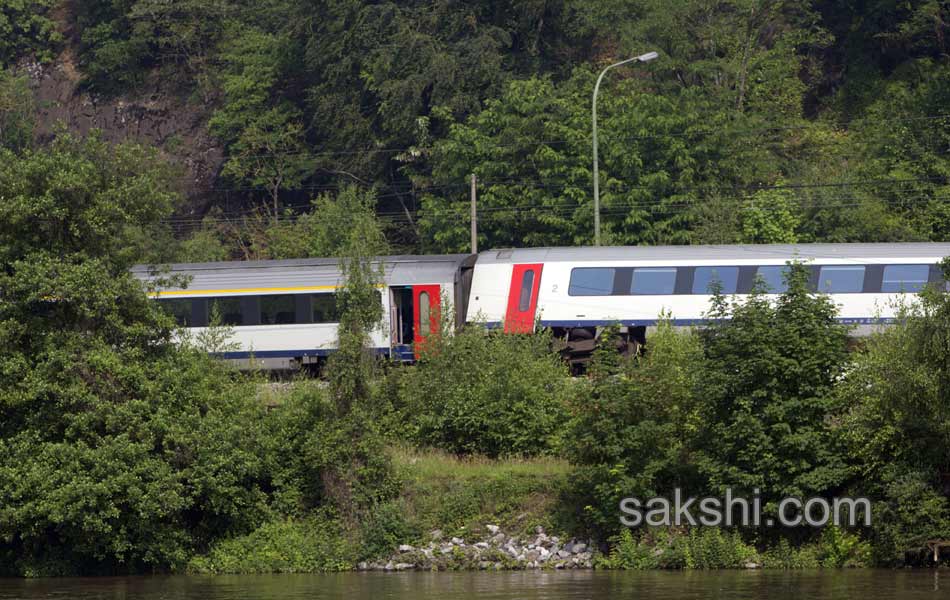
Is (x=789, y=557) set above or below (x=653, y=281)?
below

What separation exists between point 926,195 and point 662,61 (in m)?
12.4

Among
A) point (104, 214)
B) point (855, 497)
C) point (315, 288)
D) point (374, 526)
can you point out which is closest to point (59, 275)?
point (104, 214)

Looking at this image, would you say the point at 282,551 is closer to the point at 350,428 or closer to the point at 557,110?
the point at 350,428

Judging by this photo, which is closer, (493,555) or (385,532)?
(493,555)

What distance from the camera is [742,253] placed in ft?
123

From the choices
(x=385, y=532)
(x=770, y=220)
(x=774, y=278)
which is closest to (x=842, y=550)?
(x=385, y=532)

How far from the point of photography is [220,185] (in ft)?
220

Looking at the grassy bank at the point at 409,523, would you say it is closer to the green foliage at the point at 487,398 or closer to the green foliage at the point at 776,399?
the green foliage at the point at 487,398

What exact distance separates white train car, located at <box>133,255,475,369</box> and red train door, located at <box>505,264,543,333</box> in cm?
168

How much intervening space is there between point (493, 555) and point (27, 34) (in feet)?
183

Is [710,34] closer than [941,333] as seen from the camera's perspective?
No

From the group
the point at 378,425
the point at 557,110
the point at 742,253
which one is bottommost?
the point at 378,425

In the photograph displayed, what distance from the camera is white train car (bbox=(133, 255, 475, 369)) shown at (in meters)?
38.4

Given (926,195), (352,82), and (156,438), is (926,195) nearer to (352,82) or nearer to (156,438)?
(352,82)
